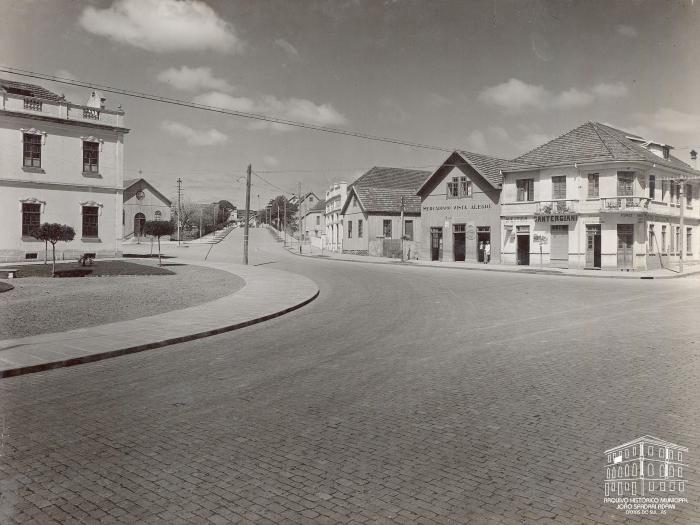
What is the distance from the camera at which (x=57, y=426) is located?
5555mm

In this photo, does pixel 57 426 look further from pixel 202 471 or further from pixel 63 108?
pixel 63 108

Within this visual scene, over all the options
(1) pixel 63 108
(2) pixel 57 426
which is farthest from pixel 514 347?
(1) pixel 63 108

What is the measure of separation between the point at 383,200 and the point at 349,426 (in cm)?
4900

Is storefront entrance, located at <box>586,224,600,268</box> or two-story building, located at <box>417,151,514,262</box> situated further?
two-story building, located at <box>417,151,514,262</box>

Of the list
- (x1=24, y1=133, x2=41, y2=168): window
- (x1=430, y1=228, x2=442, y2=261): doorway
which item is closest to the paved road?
(x1=24, y1=133, x2=41, y2=168): window

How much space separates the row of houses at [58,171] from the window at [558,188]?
29097 mm

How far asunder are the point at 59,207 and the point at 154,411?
3227cm

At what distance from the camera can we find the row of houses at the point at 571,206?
108 ft

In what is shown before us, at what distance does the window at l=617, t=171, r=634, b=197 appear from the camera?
1282 inches

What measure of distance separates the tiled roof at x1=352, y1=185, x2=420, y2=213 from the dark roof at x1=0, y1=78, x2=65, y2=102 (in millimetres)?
27726

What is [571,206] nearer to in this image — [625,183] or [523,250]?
[625,183]

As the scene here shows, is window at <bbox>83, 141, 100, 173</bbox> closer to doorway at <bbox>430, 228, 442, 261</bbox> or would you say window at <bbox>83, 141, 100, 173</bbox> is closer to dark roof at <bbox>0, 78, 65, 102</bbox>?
dark roof at <bbox>0, 78, 65, 102</bbox>

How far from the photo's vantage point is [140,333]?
1084cm

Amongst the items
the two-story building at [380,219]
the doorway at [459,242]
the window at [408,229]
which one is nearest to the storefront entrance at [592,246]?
the doorway at [459,242]
